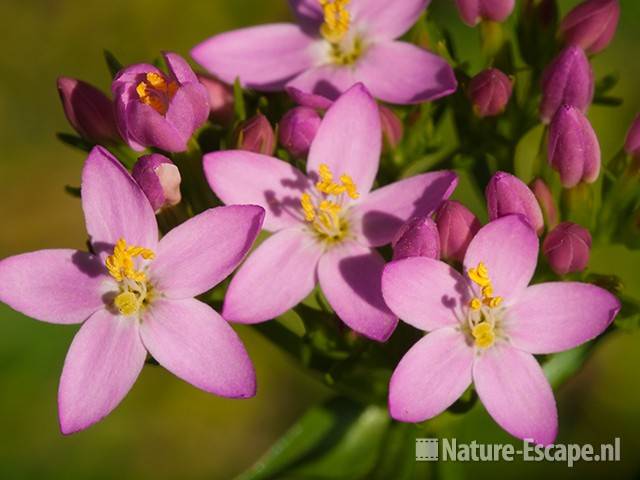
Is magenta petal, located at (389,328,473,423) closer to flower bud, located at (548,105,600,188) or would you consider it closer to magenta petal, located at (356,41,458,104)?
flower bud, located at (548,105,600,188)

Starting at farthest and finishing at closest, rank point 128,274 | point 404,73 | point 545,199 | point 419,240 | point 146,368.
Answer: point 146,368 < point 404,73 < point 545,199 < point 128,274 < point 419,240

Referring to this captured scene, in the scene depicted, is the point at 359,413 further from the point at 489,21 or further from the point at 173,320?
the point at 489,21

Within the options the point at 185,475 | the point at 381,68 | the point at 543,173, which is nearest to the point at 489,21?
the point at 381,68

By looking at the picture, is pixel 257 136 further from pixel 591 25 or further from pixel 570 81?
pixel 591 25

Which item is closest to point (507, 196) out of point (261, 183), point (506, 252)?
point (506, 252)

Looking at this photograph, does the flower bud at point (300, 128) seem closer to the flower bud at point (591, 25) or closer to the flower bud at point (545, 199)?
the flower bud at point (545, 199)

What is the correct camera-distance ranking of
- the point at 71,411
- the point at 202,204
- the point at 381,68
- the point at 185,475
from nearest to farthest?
1. the point at 71,411
2. the point at 202,204
3. the point at 381,68
4. the point at 185,475
